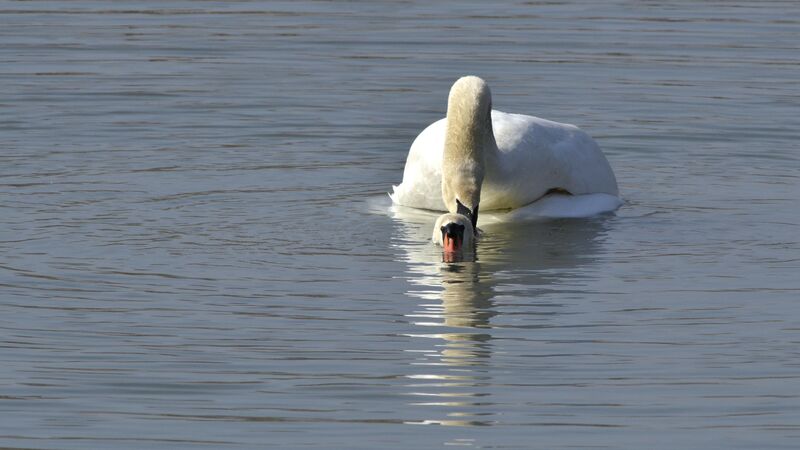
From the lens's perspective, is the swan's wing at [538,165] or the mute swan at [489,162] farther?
the swan's wing at [538,165]

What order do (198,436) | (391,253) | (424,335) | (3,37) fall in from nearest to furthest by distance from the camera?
(198,436) < (424,335) < (391,253) < (3,37)

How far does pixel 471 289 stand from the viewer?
1173cm

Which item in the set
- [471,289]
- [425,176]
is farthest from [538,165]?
[471,289]

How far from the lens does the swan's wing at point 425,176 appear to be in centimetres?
1420

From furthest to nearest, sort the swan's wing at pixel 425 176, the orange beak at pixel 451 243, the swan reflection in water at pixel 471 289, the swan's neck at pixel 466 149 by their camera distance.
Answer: the swan's wing at pixel 425 176
the swan's neck at pixel 466 149
the orange beak at pixel 451 243
the swan reflection in water at pixel 471 289

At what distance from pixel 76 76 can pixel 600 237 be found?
27.1 feet

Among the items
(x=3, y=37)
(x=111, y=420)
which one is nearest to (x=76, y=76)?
(x=3, y=37)

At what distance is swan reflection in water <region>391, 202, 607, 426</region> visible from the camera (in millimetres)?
9109

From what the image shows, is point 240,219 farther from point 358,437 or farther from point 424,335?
point 358,437

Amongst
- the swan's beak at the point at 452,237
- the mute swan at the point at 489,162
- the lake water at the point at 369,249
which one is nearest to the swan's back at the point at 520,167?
the mute swan at the point at 489,162

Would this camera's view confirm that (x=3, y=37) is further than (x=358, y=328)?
Yes

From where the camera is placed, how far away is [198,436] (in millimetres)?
8289

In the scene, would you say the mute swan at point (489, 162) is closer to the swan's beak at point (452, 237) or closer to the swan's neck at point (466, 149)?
the swan's neck at point (466, 149)

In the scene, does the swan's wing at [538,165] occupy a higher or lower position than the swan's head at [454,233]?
higher
